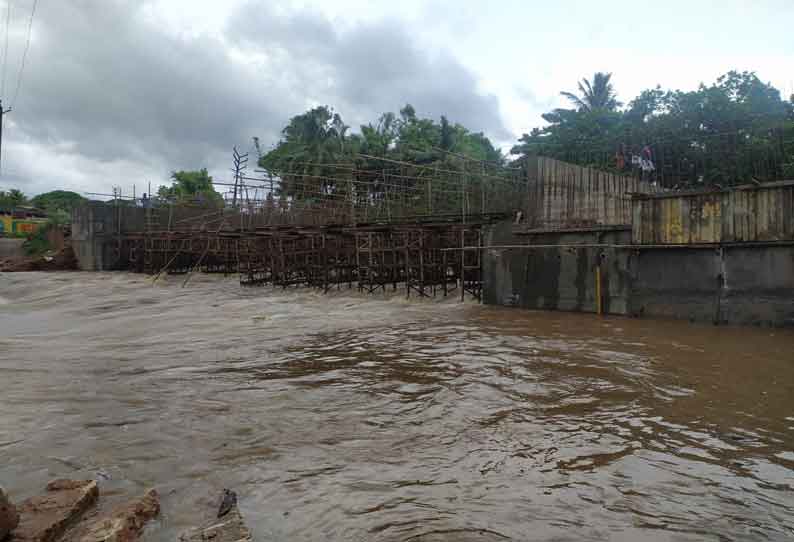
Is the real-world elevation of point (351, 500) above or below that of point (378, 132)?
below

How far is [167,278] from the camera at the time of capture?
32.5 metres

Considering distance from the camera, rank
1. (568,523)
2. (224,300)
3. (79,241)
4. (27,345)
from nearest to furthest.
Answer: (568,523) < (27,345) < (224,300) < (79,241)

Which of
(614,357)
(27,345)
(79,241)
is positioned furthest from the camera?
(79,241)

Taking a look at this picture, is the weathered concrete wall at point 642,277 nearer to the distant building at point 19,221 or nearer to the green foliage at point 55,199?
the distant building at point 19,221

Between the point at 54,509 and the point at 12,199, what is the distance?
64432 millimetres

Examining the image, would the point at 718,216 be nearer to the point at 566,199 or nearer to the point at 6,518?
the point at 566,199

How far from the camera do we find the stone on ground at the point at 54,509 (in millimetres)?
3340

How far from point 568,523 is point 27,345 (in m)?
12.1

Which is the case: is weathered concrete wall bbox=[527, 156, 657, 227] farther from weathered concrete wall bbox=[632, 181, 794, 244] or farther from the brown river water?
the brown river water

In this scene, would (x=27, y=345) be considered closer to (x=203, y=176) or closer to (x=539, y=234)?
(x=539, y=234)

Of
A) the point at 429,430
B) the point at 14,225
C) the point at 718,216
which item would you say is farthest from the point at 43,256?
the point at 429,430

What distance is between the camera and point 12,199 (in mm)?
55719

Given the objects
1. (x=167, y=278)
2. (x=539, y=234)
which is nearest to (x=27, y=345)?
(x=539, y=234)

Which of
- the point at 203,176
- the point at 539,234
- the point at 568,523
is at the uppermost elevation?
the point at 203,176
